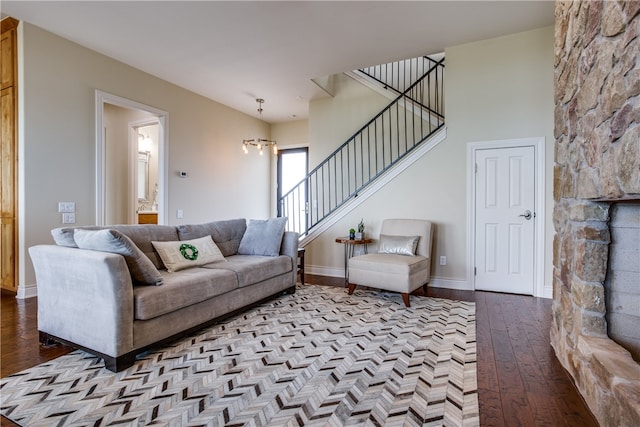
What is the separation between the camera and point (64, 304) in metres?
Answer: 2.24

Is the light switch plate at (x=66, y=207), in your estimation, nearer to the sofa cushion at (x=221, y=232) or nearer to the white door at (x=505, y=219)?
the sofa cushion at (x=221, y=232)

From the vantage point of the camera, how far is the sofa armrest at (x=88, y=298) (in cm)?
202

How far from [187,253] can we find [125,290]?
1082 millimetres

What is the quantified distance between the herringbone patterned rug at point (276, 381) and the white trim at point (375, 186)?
2.19 meters

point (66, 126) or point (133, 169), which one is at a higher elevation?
point (66, 126)

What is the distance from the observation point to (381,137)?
5559 mm

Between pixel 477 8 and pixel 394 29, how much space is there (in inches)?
33.7

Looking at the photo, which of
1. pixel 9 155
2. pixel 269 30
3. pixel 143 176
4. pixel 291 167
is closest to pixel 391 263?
pixel 269 30

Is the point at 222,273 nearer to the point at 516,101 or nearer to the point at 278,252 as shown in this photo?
the point at 278,252

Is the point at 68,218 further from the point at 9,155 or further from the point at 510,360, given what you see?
the point at 510,360

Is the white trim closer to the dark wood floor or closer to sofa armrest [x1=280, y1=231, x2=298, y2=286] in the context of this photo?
sofa armrest [x1=280, y1=231, x2=298, y2=286]

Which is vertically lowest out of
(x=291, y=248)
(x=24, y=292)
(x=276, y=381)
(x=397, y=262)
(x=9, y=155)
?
(x=276, y=381)

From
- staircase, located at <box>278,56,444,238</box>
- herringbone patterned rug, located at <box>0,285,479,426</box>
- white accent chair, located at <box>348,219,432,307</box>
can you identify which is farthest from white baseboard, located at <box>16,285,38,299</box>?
white accent chair, located at <box>348,219,432,307</box>

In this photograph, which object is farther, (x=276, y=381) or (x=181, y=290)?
(x=181, y=290)
